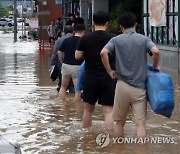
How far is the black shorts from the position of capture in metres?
9.09

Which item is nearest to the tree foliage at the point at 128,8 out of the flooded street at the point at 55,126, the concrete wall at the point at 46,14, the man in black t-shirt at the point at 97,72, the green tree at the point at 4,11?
the flooded street at the point at 55,126

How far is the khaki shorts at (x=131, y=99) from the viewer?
27.6 feet

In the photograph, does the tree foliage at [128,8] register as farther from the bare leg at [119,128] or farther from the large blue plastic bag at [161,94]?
the large blue plastic bag at [161,94]

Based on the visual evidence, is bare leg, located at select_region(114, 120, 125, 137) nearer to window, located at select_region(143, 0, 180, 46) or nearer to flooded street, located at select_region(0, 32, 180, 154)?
flooded street, located at select_region(0, 32, 180, 154)

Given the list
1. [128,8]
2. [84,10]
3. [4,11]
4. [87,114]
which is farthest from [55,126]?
[4,11]

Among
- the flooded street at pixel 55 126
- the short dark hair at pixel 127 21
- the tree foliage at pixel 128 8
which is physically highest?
the tree foliage at pixel 128 8

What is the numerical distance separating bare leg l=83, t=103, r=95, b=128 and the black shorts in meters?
0.18

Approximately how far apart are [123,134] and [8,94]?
250 inches

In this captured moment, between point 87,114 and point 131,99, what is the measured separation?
129cm

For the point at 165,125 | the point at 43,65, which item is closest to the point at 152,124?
the point at 165,125

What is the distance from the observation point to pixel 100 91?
916cm

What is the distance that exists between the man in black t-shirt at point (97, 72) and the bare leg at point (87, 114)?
22mm

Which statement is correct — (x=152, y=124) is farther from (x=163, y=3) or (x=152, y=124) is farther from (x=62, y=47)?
(x=163, y=3)

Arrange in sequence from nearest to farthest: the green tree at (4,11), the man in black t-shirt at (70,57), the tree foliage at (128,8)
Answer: the man in black t-shirt at (70,57) < the tree foliage at (128,8) < the green tree at (4,11)
